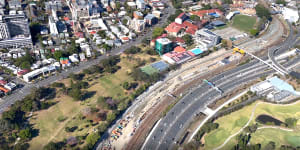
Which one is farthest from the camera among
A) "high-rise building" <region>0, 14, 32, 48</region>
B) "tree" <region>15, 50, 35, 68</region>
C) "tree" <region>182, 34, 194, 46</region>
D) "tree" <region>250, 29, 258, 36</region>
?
"tree" <region>250, 29, 258, 36</region>

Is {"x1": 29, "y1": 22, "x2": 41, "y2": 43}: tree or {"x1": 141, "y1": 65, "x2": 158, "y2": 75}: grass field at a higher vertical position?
{"x1": 29, "y1": 22, "x2": 41, "y2": 43}: tree

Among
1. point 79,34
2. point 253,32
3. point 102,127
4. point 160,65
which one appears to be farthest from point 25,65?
point 253,32

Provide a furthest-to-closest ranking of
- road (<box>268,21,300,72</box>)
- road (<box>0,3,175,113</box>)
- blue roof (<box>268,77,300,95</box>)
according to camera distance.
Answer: road (<box>268,21,300,72</box>) → blue roof (<box>268,77,300,95</box>) → road (<box>0,3,175,113</box>)

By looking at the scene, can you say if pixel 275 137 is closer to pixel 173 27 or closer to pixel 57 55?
pixel 173 27

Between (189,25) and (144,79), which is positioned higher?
(189,25)

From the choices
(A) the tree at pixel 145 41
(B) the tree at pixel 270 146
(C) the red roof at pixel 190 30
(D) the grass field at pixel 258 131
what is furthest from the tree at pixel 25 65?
(B) the tree at pixel 270 146

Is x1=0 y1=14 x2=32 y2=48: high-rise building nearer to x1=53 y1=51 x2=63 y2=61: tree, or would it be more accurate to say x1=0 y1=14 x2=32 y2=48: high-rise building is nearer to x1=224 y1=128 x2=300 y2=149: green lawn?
A: x1=53 y1=51 x2=63 y2=61: tree

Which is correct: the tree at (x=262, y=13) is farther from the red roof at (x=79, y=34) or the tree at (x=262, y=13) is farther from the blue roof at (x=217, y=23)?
the red roof at (x=79, y=34)

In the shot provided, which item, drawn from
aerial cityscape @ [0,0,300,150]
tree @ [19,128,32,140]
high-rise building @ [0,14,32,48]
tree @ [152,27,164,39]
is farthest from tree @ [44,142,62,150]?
tree @ [152,27,164,39]
